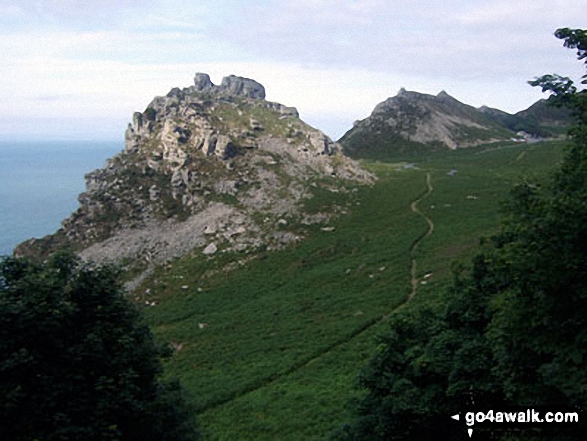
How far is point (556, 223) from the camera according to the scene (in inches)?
448

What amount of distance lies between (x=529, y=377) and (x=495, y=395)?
2.33 meters

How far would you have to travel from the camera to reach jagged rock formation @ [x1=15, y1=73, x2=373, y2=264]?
220 ft

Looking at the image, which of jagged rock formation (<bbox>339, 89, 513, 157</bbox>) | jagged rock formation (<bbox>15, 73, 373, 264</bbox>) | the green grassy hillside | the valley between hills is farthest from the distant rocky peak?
the green grassy hillside

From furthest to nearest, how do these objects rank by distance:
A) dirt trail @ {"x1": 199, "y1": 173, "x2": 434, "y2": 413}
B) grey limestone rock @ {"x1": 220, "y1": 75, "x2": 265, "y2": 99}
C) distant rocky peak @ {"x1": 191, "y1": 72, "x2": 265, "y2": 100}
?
grey limestone rock @ {"x1": 220, "y1": 75, "x2": 265, "y2": 99}
distant rocky peak @ {"x1": 191, "y1": 72, "x2": 265, "y2": 100}
dirt trail @ {"x1": 199, "y1": 173, "x2": 434, "y2": 413}

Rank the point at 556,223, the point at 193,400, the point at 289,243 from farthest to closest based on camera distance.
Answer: the point at 289,243 → the point at 193,400 → the point at 556,223

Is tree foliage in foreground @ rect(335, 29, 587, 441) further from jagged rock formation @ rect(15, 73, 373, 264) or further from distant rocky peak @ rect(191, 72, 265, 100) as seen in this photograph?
distant rocky peak @ rect(191, 72, 265, 100)

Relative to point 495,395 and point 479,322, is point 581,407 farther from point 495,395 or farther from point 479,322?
point 479,322

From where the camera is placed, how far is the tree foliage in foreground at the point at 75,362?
1327 cm

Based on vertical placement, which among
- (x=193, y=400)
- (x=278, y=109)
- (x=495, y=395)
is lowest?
(x=193, y=400)

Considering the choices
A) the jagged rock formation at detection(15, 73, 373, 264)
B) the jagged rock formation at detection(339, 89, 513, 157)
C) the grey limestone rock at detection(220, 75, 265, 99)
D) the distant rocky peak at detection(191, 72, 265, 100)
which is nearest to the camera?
the jagged rock formation at detection(15, 73, 373, 264)

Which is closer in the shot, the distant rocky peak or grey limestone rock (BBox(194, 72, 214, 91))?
the distant rocky peak

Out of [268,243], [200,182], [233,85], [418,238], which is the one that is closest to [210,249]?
[268,243]

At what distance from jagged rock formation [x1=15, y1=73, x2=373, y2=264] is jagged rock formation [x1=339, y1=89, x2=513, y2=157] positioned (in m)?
60.4

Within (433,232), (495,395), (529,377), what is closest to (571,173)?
(529,377)
